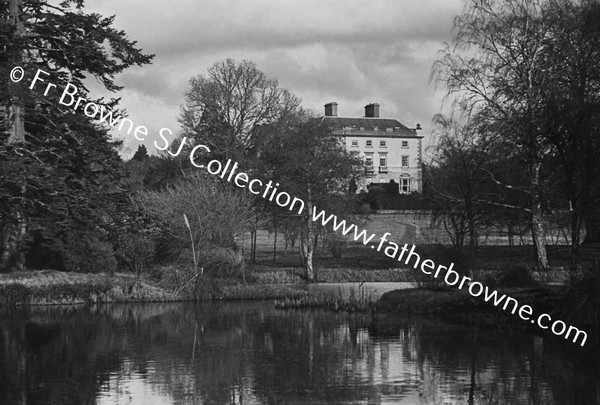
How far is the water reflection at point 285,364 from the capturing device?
1311 centimetres

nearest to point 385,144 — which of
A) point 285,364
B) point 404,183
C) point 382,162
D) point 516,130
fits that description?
point 382,162

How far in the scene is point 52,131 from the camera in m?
35.3

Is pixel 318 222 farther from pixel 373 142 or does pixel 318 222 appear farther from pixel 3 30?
pixel 373 142

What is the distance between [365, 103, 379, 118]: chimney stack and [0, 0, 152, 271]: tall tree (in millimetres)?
69785

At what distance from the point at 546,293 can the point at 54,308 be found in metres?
17.8

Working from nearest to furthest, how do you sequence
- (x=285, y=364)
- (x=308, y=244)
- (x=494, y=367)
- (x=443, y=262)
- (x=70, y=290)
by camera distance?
(x=494, y=367) → (x=285, y=364) → (x=443, y=262) → (x=70, y=290) → (x=308, y=244)

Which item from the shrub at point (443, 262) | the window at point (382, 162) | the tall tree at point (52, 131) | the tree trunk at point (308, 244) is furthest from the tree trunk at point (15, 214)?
the window at point (382, 162)

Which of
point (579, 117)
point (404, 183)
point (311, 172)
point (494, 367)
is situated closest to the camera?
point (494, 367)

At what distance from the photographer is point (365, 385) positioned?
543 inches

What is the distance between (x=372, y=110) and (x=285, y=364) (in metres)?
89.8

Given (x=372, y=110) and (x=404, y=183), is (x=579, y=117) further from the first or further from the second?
(x=372, y=110)

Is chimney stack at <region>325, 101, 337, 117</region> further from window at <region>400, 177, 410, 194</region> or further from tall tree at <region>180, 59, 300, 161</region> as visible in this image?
tall tree at <region>180, 59, 300, 161</region>

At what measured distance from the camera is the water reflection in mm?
13109

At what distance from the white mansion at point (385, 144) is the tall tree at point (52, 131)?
64.7 metres
